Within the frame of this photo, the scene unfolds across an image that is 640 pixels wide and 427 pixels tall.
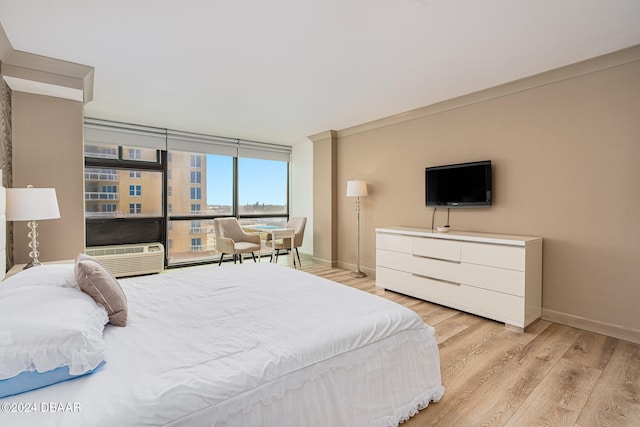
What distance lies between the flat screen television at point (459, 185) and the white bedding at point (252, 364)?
87.5 inches

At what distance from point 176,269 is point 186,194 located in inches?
53.1

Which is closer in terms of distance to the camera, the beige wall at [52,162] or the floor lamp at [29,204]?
the floor lamp at [29,204]

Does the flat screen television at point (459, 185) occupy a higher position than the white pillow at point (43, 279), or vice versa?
the flat screen television at point (459, 185)

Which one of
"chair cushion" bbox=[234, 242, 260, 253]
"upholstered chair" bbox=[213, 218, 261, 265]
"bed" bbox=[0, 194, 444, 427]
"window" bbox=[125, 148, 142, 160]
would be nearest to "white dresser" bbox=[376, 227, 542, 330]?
"bed" bbox=[0, 194, 444, 427]

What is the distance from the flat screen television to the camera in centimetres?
343

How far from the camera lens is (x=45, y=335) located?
39.5 inches

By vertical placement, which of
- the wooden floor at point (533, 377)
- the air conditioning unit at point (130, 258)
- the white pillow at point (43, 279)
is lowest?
the wooden floor at point (533, 377)

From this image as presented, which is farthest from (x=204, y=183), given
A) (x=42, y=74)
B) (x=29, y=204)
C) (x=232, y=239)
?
(x=29, y=204)

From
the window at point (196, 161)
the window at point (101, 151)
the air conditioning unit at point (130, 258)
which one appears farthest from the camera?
the window at point (196, 161)

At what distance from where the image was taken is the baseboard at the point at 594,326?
8.44 ft

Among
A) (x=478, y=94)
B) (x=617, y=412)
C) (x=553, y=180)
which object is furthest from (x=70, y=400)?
(x=478, y=94)

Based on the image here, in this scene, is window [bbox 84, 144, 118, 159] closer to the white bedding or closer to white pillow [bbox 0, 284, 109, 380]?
the white bedding

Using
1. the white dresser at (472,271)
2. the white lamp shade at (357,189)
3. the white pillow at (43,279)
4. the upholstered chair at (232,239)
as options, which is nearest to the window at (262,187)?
the upholstered chair at (232,239)

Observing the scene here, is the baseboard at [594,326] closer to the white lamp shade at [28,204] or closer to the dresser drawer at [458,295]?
the dresser drawer at [458,295]
